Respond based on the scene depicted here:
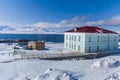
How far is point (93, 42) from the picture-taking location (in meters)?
41.1

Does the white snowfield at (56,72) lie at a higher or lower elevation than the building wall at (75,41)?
lower

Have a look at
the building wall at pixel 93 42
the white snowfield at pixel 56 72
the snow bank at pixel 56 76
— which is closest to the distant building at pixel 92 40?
the building wall at pixel 93 42

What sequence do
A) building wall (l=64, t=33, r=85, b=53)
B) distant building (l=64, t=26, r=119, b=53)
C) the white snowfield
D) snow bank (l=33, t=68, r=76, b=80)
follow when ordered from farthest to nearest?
building wall (l=64, t=33, r=85, b=53)
distant building (l=64, t=26, r=119, b=53)
the white snowfield
snow bank (l=33, t=68, r=76, b=80)

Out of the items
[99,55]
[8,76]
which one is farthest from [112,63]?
[8,76]

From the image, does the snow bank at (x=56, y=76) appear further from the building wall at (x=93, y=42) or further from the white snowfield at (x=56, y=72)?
the building wall at (x=93, y=42)

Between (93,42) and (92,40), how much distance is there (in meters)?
0.50

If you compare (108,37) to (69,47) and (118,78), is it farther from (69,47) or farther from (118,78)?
(118,78)

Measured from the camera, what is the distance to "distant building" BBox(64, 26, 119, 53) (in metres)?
40.6

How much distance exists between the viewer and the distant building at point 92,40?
4062cm

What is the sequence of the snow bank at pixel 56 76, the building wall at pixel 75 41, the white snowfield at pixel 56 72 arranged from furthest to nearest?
1. the building wall at pixel 75 41
2. the white snowfield at pixel 56 72
3. the snow bank at pixel 56 76

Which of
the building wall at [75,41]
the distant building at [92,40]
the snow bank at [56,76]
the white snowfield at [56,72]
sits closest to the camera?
the snow bank at [56,76]

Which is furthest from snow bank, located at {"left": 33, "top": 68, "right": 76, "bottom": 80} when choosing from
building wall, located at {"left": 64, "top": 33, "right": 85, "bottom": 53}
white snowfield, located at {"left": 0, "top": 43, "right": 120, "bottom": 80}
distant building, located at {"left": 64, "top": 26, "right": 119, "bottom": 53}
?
building wall, located at {"left": 64, "top": 33, "right": 85, "bottom": 53}

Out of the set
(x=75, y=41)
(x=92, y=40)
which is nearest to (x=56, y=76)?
(x=92, y=40)

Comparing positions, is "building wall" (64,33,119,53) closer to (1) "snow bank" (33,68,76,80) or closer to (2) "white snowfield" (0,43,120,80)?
(2) "white snowfield" (0,43,120,80)
